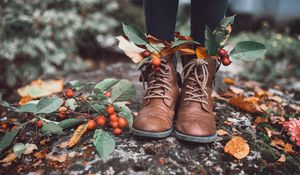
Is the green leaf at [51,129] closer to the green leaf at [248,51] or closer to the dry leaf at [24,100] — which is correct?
the dry leaf at [24,100]

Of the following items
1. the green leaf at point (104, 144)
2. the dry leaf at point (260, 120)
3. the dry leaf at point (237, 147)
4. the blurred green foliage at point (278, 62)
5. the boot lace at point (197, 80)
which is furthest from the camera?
the blurred green foliage at point (278, 62)

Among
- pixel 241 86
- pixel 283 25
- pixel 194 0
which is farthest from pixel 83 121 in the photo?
pixel 283 25

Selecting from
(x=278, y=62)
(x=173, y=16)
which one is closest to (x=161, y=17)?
(x=173, y=16)

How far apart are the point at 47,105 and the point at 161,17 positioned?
0.61m

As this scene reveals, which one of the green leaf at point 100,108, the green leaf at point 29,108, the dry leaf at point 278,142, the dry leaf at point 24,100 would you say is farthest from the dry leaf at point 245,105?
the dry leaf at point 24,100

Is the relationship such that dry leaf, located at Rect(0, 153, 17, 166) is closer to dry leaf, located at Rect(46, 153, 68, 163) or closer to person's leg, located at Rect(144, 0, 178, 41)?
dry leaf, located at Rect(46, 153, 68, 163)

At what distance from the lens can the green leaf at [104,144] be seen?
100 centimetres

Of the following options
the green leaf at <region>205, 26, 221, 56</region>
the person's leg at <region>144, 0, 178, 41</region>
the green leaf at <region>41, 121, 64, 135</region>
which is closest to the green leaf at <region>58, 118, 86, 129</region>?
the green leaf at <region>41, 121, 64, 135</region>

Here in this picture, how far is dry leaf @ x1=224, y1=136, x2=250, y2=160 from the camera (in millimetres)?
1106

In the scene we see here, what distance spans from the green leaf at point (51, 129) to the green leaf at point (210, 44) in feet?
2.29

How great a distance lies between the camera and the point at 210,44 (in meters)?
1.14

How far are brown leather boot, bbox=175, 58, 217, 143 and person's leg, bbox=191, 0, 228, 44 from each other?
0.42 feet

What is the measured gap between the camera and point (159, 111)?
1.16 m

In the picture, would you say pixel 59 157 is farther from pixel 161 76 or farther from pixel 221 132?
pixel 221 132
